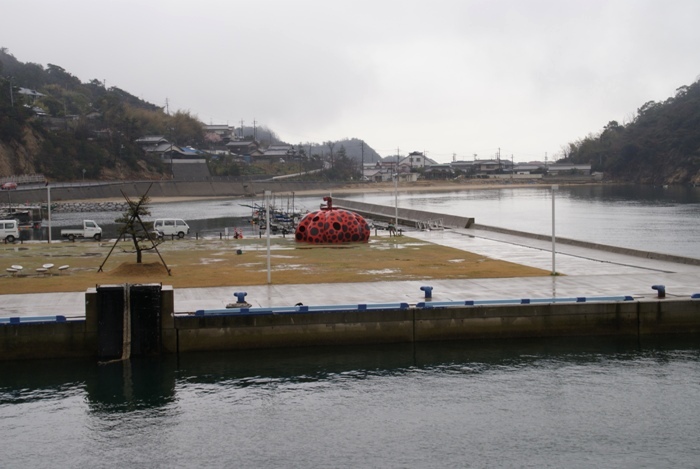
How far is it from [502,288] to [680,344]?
21.1ft

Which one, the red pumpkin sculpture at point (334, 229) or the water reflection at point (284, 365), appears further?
the red pumpkin sculpture at point (334, 229)

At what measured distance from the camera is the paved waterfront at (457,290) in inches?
1071

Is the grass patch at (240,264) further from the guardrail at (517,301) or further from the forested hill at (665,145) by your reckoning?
the forested hill at (665,145)

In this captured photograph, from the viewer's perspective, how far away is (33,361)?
956 inches

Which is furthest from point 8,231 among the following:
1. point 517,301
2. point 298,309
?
point 517,301

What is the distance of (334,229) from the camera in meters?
48.5

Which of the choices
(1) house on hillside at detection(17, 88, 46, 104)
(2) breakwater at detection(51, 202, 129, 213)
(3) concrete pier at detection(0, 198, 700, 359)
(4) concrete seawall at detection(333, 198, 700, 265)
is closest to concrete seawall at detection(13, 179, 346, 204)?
(2) breakwater at detection(51, 202, 129, 213)

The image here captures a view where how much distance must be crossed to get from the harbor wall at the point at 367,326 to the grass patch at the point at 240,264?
18.1 feet

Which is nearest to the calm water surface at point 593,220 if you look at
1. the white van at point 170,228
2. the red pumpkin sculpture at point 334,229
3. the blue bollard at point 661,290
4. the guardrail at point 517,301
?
the white van at point 170,228

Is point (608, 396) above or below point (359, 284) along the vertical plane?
below

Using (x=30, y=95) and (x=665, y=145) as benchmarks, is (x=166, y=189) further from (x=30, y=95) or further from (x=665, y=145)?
(x=665, y=145)

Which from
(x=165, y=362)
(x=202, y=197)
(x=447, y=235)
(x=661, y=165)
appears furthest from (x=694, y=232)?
(x=661, y=165)

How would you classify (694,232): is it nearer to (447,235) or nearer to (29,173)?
(447,235)

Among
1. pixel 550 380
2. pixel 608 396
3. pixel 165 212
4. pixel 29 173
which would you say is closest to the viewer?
pixel 608 396
